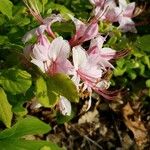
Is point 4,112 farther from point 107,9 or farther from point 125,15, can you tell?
point 125,15

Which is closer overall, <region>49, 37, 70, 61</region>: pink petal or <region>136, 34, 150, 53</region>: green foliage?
<region>49, 37, 70, 61</region>: pink petal

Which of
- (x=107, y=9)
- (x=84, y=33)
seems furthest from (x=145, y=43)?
(x=84, y=33)

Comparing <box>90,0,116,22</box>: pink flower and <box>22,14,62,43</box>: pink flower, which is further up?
<box>22,14,62,43</box>: pink flower

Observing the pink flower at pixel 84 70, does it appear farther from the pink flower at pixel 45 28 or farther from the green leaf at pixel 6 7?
the green leaf at pixel 6 7

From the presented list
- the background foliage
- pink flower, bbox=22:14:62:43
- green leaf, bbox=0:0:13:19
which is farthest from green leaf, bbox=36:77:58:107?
green leaf, bbox=0:0:13:19

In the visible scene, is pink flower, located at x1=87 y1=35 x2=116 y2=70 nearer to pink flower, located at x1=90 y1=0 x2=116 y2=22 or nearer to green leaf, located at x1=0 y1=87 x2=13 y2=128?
pink flower, located at x1=90 y1=0 x2=116 y2=22
